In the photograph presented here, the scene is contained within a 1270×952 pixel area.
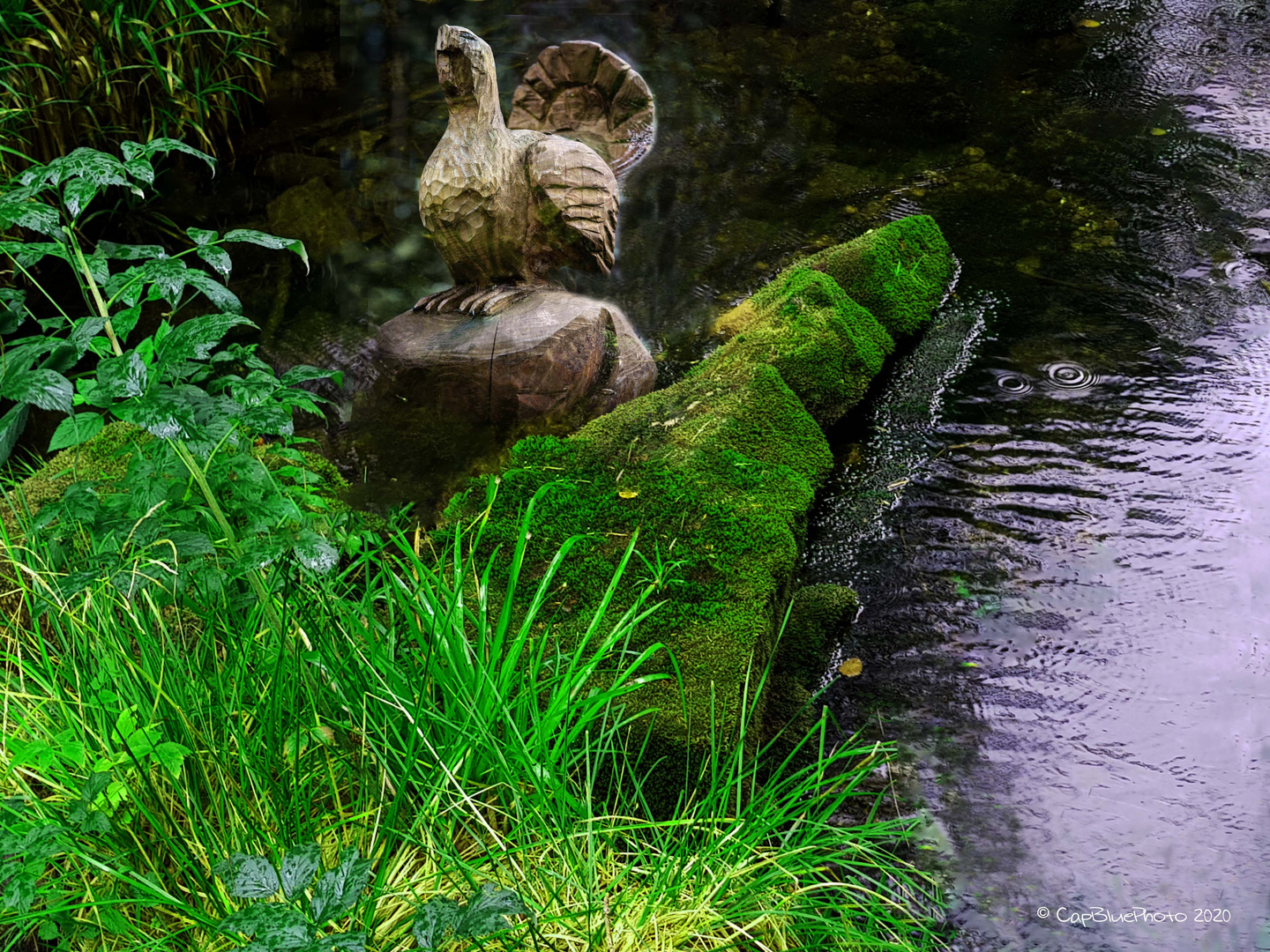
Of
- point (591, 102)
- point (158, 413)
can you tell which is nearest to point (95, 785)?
point (158, 413)

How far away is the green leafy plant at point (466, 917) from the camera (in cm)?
152

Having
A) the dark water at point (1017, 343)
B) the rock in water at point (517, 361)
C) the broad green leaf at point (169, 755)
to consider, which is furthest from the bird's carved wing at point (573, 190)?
the broad green leaf at point (169, 755)

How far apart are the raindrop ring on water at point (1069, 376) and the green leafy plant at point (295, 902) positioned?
125 inches

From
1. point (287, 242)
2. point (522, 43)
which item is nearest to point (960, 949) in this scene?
point (287, 242)

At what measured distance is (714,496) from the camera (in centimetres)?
299

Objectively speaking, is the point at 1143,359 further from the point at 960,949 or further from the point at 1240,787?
the point at 960,949

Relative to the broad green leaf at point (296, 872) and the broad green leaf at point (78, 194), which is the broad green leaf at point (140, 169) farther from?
the broad green leaf at point (296, 872)

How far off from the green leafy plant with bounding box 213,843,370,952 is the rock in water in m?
2.12

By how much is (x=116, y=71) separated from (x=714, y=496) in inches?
147

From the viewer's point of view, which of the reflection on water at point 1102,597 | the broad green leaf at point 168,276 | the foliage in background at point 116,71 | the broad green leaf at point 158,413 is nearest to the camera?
the broad green leaf at point 158,413

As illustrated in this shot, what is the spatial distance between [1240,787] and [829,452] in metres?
1.53

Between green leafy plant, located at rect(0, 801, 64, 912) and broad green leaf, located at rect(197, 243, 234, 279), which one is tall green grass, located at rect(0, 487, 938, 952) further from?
broad green leaf, located at rect(197, 243, 234, 279)

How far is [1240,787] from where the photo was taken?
2.56m

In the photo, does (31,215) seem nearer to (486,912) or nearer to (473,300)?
(486,912)
